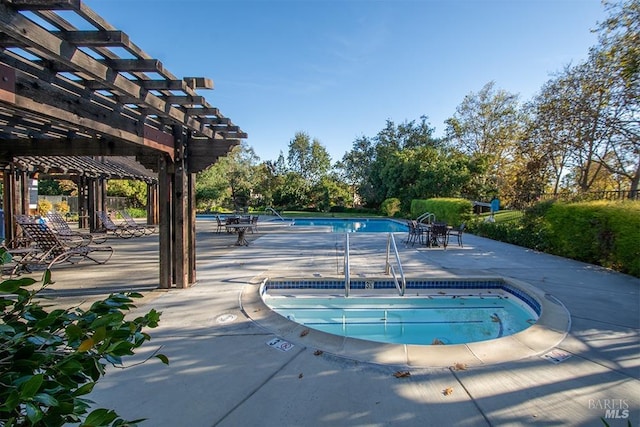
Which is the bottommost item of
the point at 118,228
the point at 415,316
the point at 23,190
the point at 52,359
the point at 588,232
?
the point at 415,316

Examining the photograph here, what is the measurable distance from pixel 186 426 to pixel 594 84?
16.1 metres

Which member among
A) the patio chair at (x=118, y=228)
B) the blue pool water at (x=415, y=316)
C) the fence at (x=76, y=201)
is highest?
the fence at (x=76, y=201)

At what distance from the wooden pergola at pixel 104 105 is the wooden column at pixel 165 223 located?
0.02 metres

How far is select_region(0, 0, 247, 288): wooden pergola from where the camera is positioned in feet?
8.90

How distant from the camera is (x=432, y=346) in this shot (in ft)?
12.0

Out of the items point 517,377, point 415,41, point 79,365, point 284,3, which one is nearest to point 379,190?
point 415,41

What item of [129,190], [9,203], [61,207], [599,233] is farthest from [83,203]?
[599,233]

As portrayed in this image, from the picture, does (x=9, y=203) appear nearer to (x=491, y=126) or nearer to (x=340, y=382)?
(x=340, y=382)

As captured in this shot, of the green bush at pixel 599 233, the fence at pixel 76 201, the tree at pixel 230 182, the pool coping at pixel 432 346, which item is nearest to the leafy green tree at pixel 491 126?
the green bush at pixel 599 233

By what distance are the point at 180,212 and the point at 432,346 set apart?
4.50 m

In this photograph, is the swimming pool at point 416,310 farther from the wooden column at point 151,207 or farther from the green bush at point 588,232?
the wooden column at point 151,207
